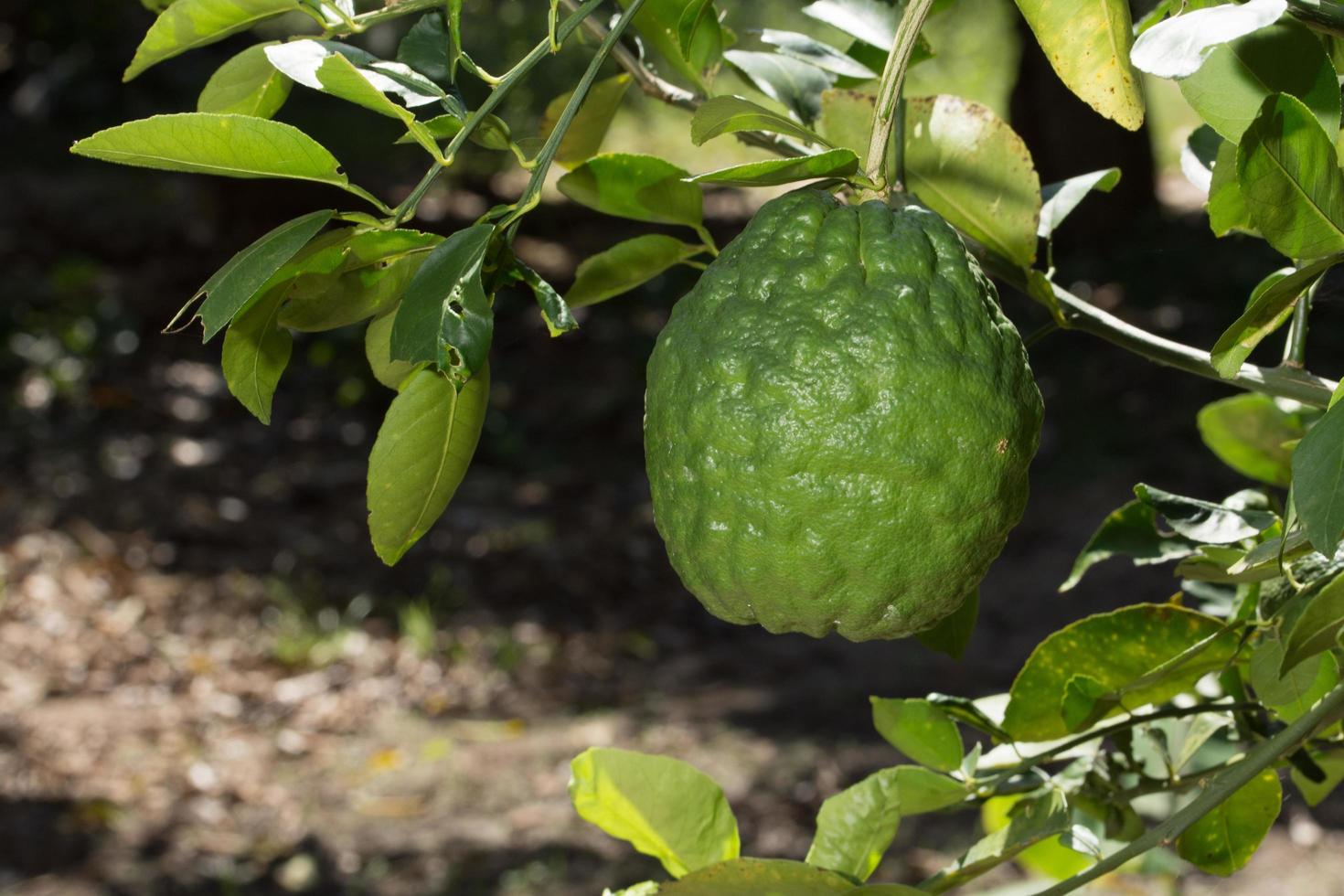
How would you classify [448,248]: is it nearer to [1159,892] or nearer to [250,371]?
[250,371]

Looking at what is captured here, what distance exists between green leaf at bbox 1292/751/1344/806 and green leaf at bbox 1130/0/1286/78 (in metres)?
0.55

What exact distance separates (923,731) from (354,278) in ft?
1.39

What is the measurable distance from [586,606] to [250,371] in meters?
3.08

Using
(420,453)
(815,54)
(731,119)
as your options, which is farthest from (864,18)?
(420,453)

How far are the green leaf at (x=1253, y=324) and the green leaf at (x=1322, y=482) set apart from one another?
5 cm

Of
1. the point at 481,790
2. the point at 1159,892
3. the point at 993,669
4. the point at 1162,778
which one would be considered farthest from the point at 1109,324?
the point at 993,669

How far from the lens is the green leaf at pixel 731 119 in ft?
1.84

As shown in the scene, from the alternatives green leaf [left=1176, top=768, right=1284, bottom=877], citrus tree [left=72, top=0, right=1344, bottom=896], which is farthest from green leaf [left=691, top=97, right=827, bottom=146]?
green leaf [left=1176, top=768, right=1284, bottom=877]

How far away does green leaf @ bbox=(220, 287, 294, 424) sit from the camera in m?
0.61

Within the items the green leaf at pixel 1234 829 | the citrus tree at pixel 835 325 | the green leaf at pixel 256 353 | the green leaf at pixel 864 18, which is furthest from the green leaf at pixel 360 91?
the green leaf at pixel 1234 829

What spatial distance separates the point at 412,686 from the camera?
10.7 ft

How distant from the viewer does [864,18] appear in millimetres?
804

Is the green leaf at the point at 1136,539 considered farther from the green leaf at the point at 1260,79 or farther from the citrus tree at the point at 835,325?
the green leaf at the point at 1260,79

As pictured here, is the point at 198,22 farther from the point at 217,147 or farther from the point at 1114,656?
the point at 1114,656
